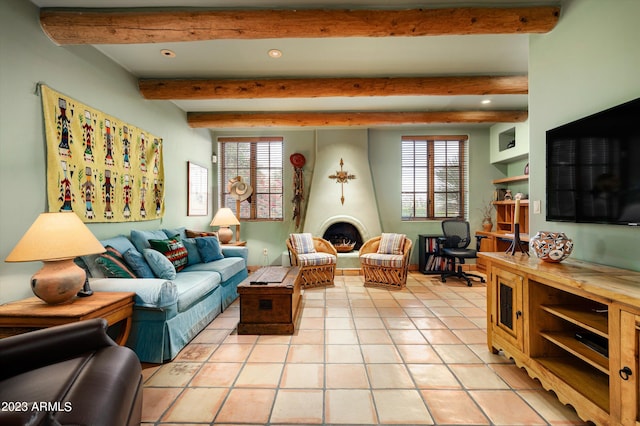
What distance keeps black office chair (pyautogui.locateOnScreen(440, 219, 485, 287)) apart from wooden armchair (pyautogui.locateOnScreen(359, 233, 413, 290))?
75 cm

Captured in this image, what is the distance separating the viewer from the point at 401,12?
225 centimetres

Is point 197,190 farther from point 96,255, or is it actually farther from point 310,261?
point 96,255

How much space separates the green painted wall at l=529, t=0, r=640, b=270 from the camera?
68.7 inches

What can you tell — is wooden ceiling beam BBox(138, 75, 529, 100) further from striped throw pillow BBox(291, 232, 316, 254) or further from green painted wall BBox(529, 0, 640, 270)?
striped throw pillow BBox(291, 232, 316, 254)

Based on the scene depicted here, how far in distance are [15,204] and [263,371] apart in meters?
2.18

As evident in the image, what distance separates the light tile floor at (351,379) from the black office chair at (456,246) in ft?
5.05

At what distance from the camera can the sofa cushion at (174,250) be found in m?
3.11

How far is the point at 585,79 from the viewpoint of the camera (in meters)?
2.01

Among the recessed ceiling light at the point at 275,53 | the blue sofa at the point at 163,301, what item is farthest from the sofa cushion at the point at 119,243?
the recessed ceiling light at the point at 275,53

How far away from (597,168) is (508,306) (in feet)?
3.63

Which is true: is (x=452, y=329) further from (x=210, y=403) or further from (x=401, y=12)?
(x=401, y=12)

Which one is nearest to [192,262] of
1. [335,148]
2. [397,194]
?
[335,148]

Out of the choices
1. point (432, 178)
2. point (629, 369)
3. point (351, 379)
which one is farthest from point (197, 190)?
point (629, 369)

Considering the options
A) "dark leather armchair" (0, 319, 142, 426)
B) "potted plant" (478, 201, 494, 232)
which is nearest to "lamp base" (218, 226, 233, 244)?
"dark leather armchair" (0, 319, 142, 426)
